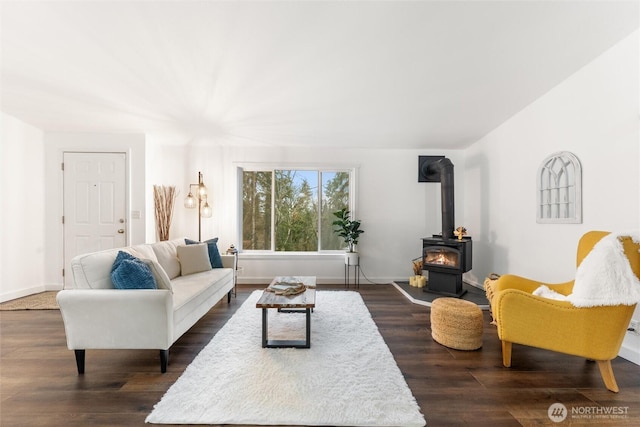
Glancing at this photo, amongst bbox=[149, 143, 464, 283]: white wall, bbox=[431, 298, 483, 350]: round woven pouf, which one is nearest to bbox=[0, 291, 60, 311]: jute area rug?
bbox=[149, 143, 464, 283]: white wall

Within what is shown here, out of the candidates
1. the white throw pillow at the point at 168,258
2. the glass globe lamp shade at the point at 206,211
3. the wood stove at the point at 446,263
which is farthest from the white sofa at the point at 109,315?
the wood stove at the point at 446,263

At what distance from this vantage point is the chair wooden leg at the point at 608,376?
189cm

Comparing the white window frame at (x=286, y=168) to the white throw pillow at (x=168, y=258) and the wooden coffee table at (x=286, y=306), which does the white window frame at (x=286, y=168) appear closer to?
the white throw pillow at (x=168, y=258)

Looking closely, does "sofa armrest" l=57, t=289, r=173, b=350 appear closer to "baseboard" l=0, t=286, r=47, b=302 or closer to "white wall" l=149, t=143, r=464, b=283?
"baseboard" l=0, t=286, r=47, b=302

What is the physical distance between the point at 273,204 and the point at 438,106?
307 cm

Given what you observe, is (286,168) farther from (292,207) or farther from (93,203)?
(93,203)

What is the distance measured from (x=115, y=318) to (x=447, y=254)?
3952 mm

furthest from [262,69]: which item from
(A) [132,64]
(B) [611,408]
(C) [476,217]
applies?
(C) [476,217]

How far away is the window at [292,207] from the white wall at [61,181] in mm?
1608

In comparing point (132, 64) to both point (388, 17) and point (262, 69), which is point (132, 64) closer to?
point (262, 69)

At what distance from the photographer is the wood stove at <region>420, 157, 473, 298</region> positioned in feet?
13.1

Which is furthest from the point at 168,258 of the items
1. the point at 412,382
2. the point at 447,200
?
the point at 447,200

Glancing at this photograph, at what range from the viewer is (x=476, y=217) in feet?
15.4

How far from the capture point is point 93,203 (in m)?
4.40
